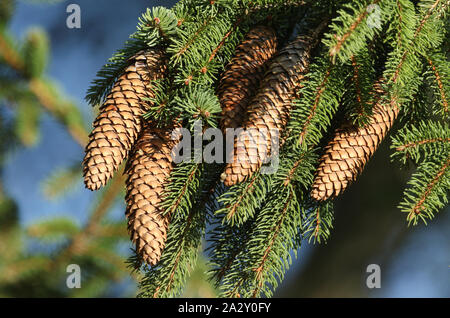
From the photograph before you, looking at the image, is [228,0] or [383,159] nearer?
[228,0]

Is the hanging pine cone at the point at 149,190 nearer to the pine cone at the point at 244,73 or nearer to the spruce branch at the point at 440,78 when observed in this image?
the pine cone at the point at 244,73

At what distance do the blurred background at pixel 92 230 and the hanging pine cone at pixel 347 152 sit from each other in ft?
1.00

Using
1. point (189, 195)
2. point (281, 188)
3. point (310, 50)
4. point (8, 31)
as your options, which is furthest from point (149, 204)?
point (8, 31)

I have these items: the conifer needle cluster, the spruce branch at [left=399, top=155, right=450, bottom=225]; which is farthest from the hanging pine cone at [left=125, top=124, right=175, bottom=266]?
the spruce branch at [left=399, top=155, right=450, bottom=225]

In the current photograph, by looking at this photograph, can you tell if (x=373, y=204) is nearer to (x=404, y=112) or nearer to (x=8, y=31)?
(x=404, y=112)

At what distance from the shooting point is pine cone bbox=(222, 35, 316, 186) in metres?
0.51

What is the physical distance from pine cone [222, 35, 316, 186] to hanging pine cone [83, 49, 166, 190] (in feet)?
0.42

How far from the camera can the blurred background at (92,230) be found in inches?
37.9

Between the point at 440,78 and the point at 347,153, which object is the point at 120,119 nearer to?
the point at 347,153

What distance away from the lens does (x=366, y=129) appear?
57 centimetres

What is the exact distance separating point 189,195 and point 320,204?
0.52 ft

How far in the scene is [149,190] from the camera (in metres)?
0.56

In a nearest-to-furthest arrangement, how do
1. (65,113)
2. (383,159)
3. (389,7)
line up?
(389,7) → (65,113) → (383,159)

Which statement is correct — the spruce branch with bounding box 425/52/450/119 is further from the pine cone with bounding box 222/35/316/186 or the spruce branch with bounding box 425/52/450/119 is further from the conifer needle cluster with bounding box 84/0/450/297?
the pine cone with bounding box 222/35/316/186
